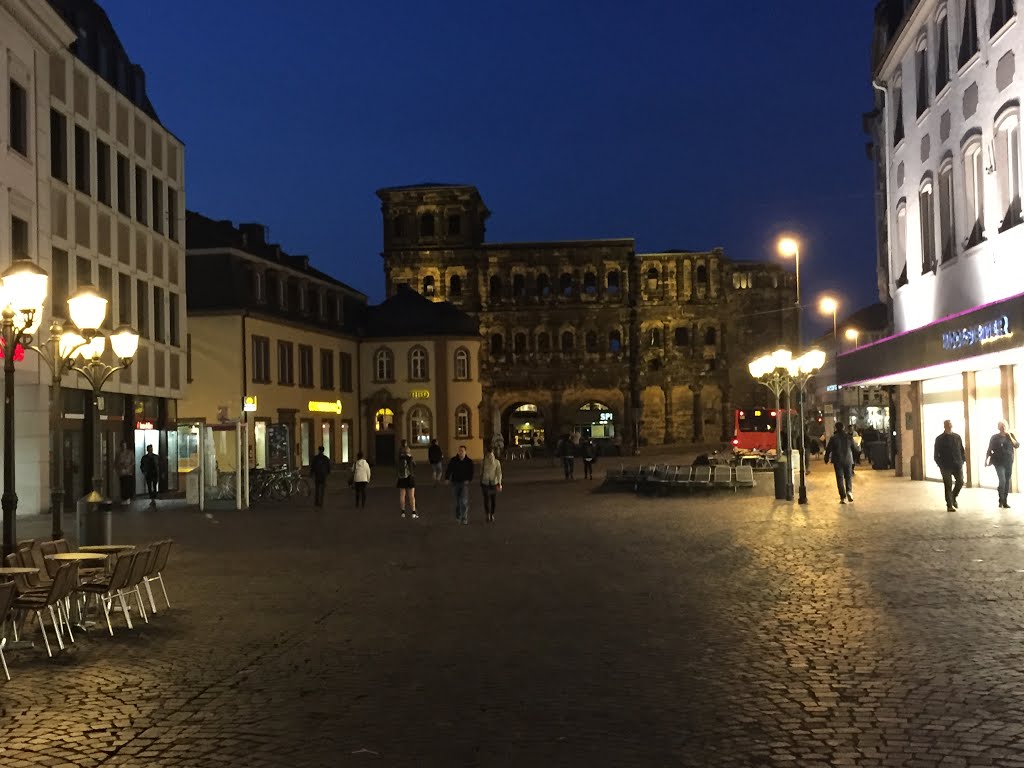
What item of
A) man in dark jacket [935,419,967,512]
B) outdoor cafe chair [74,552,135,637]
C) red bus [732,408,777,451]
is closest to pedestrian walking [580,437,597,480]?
red bus [732,408,777,451]

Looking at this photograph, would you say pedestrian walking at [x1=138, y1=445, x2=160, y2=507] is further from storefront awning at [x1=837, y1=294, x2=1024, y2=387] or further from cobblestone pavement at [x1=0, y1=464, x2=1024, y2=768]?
storefront awning at [x1=837, y1=294, x2=1024, y2=387]

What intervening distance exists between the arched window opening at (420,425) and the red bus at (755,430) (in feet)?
54.3

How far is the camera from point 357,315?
224 ft

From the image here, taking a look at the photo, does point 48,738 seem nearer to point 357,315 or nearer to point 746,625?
point 746,625

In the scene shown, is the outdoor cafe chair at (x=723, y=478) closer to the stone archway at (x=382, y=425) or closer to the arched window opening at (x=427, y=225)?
the stone archway at (x=382, y=425)

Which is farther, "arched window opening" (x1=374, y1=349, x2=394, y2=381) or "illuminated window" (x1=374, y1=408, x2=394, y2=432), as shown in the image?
"illuminated window" (x1=374, y1=408, x2=394, y2=432)

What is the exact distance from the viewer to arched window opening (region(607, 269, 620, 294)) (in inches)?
3359

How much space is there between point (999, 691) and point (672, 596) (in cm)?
Answer: 516

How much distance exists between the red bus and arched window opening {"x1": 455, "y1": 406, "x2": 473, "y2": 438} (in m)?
14.3

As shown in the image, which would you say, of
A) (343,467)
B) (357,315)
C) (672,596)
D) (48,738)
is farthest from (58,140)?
(357,315)

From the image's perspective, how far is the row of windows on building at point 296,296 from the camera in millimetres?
53062

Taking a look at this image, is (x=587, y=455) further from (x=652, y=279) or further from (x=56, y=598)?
(x=652, y=279)

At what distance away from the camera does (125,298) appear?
114ft

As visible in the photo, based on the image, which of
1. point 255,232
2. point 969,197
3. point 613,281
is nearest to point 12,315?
point 969,197
